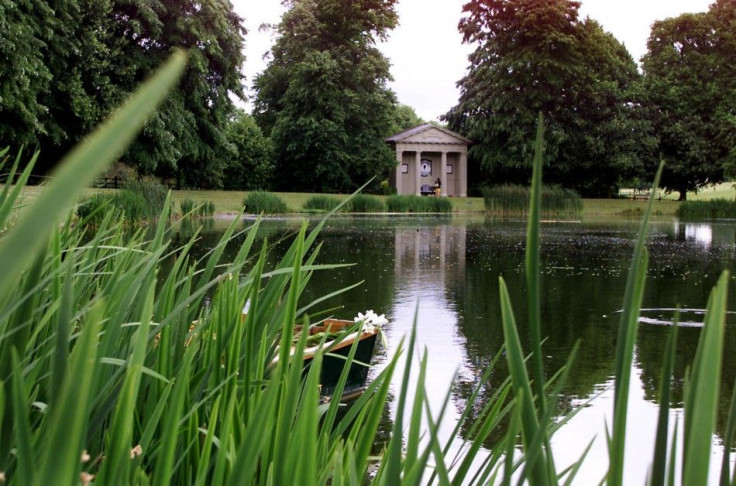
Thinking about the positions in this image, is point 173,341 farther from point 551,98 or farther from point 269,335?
point 551,98

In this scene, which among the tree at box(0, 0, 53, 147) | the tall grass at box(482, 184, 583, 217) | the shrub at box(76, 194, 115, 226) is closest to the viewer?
the shrub at box(76, 194, 115, 226)

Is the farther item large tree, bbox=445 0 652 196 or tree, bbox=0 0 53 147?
large tree, bbox=445 0 652 196

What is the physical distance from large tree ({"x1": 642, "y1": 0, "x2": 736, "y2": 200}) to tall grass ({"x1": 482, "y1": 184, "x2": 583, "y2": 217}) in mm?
7683

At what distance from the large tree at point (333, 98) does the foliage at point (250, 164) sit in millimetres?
606

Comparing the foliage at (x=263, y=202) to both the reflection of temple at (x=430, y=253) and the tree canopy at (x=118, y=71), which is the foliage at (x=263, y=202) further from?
the reflection of temple at (x=430, y=253)

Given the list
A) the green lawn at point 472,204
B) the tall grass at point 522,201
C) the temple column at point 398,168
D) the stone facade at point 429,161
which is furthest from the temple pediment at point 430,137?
the tall grass at point 522,201

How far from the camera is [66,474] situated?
0.37 meters

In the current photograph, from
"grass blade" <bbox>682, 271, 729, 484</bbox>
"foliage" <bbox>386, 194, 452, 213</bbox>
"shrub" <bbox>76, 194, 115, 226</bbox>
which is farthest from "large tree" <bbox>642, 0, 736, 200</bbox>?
"grass blade" <bbox>682, 271, 729, 484</bbox>

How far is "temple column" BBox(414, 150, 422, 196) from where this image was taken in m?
42.6

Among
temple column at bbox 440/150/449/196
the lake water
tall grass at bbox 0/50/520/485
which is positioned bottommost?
the lake water

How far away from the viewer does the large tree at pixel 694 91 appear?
35.9 meters

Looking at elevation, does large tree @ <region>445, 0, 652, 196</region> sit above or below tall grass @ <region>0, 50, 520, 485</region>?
above

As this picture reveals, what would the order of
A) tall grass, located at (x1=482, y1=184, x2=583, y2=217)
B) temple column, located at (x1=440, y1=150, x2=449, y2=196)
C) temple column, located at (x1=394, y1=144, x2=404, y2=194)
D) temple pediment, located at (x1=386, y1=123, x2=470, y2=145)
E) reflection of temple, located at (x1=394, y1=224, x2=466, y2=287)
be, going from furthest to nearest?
temple column, located at (x1=394, y1=144, x2=404, y2=194)
temple column, located at (x1=440, y1=150, x2=449, y2=196)
temple pediment, located at (x1=386, y1=123, x2=470, y2=145)
tall grass, located at (x1=482, y1=184, x2=583, y2=217)
reflection of temple, located at (x1=394, y1=224, x2=466, y2=287)

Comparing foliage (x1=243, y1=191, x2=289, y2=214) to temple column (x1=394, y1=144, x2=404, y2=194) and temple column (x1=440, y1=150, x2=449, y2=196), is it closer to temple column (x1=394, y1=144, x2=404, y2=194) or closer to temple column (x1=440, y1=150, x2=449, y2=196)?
temple column (x1=394, y1=144, x2=404, y2=194)
